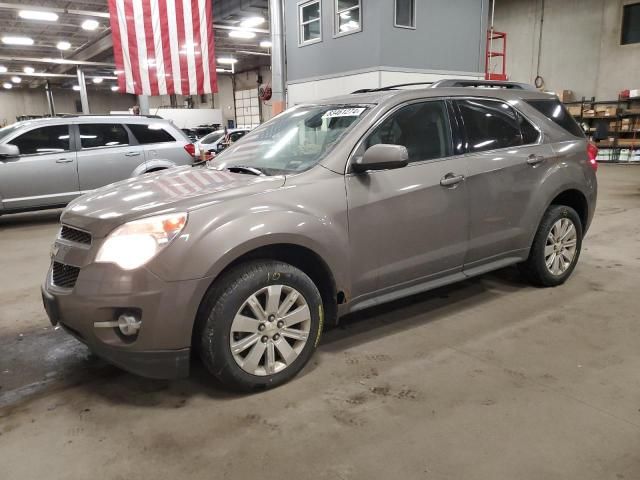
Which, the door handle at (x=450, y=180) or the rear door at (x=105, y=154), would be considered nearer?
the door handle at (x=450, y=180)

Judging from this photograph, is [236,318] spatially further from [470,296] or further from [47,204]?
[47,204]

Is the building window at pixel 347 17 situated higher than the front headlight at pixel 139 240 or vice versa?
the building window at pixel 347 17

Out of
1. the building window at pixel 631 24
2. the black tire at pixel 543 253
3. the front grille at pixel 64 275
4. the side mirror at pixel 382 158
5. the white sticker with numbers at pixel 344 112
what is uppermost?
the building window at pixel 631 24

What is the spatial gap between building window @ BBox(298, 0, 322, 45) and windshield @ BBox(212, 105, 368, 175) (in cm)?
869

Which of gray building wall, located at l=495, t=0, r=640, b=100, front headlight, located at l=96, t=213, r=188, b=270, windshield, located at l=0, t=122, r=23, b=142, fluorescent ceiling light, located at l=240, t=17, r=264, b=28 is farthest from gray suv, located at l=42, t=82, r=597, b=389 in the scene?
fluorescent ceiling light, located at l=240, t=17, r=264, b=28

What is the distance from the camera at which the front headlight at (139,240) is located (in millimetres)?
2330

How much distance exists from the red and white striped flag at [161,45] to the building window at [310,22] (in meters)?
3.08

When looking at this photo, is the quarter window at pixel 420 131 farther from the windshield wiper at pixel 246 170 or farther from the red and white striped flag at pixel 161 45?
the red and white striped flag at pixel 161 45

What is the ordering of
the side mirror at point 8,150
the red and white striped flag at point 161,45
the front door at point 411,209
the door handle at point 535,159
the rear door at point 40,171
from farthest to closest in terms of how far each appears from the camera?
the red and white striped flag at point 161,45 → the rear door at point 40,171 → the side mirror at point 8,150 → the door handle at point 535,159 → the front door at point 411,209

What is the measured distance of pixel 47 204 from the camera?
24.5 feet

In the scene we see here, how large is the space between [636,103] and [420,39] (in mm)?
9050

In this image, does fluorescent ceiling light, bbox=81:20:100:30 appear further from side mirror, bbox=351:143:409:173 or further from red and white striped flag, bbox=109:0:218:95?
side mirror, bbox=351:143:409:173

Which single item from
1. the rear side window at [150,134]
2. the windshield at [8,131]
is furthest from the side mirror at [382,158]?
the windshield at [8,131]

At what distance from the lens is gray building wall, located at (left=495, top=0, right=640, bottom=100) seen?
1614cm
